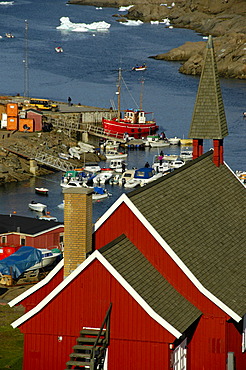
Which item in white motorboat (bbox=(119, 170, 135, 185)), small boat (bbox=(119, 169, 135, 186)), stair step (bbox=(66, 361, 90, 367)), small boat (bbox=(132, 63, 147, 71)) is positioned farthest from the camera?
small boat (bbox=(132, 63, 147, 71))

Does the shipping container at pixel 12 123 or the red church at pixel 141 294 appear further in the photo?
the shipping container at pixel 12 123

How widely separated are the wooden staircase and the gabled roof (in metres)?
0.85

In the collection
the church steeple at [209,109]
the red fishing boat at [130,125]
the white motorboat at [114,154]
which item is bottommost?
the white motorboat at [114,154]

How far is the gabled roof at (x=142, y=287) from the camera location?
23.2m

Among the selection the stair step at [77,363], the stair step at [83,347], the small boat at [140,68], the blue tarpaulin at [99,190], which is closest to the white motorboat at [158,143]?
the blue tarpaulin at [99,190]

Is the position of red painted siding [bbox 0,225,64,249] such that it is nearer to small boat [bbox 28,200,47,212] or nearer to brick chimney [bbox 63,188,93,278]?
small boat [bbox 28,200,47,212]

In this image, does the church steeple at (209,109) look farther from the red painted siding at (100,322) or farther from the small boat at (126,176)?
the small boat at (126,176)

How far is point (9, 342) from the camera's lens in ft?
105

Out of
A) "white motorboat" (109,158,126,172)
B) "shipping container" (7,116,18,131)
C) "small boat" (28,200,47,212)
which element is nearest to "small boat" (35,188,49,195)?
"small boat" (28,200,47,212)

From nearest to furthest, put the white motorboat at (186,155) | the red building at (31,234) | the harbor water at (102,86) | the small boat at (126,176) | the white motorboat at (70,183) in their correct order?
1. the red building at (31,234)
2. the white motorboat at (70,183)
3. the harbor water at (102,86)
4. the small boat at (126,176)
5. the white motorboat at (186,155)

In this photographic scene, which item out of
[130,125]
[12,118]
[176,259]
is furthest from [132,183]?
[176,259]

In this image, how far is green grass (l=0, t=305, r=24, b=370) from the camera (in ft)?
95.6

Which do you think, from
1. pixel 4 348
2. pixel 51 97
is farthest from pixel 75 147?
pixel 4 348

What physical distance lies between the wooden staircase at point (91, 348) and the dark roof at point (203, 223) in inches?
112
